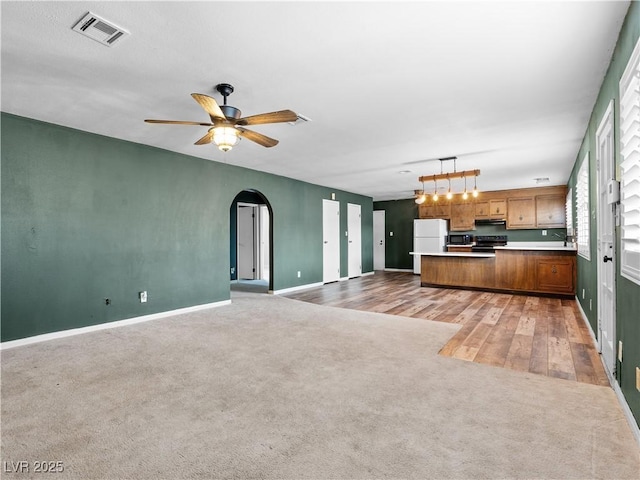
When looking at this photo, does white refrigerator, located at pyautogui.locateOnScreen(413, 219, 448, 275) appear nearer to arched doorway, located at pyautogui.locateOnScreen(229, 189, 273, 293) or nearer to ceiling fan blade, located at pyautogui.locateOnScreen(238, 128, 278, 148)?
arched doorway, located at pyautogui.locateOnScreen(229, 189, 273, 293)

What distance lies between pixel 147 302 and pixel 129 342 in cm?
110

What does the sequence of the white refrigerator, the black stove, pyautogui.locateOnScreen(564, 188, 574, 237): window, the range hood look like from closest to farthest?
pyautogui.locateOnScreen(564, 188, 574, 237): window → the black stove → the range hood → the white refrigerator

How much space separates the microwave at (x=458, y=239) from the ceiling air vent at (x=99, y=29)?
8670 millimetres

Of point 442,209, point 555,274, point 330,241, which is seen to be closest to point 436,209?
point 442,209

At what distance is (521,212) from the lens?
8.35 metres

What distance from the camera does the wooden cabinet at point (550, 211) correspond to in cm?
790

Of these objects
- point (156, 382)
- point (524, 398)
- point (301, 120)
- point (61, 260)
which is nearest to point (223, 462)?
point (156, 382)

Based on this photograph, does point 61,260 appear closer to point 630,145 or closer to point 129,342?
point 129,342

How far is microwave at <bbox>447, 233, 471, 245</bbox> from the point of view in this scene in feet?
29.4

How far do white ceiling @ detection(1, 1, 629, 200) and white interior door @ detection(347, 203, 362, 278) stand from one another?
Answer: 4.56m

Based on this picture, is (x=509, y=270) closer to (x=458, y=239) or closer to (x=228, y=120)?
(x=458, y=239)

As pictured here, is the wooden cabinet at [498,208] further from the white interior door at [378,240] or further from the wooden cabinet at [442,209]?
the white interior door at [378,240]

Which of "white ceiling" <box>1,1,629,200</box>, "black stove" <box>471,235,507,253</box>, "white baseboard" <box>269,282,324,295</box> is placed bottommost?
"white baseboard" <box>269,282,324,295</box>

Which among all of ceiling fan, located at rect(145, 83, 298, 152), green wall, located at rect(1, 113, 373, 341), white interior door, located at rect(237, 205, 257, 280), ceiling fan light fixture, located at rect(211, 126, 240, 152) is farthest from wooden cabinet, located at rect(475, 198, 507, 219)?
ceiling fan light fixture, located at rect(211, 126, 240, 152)
